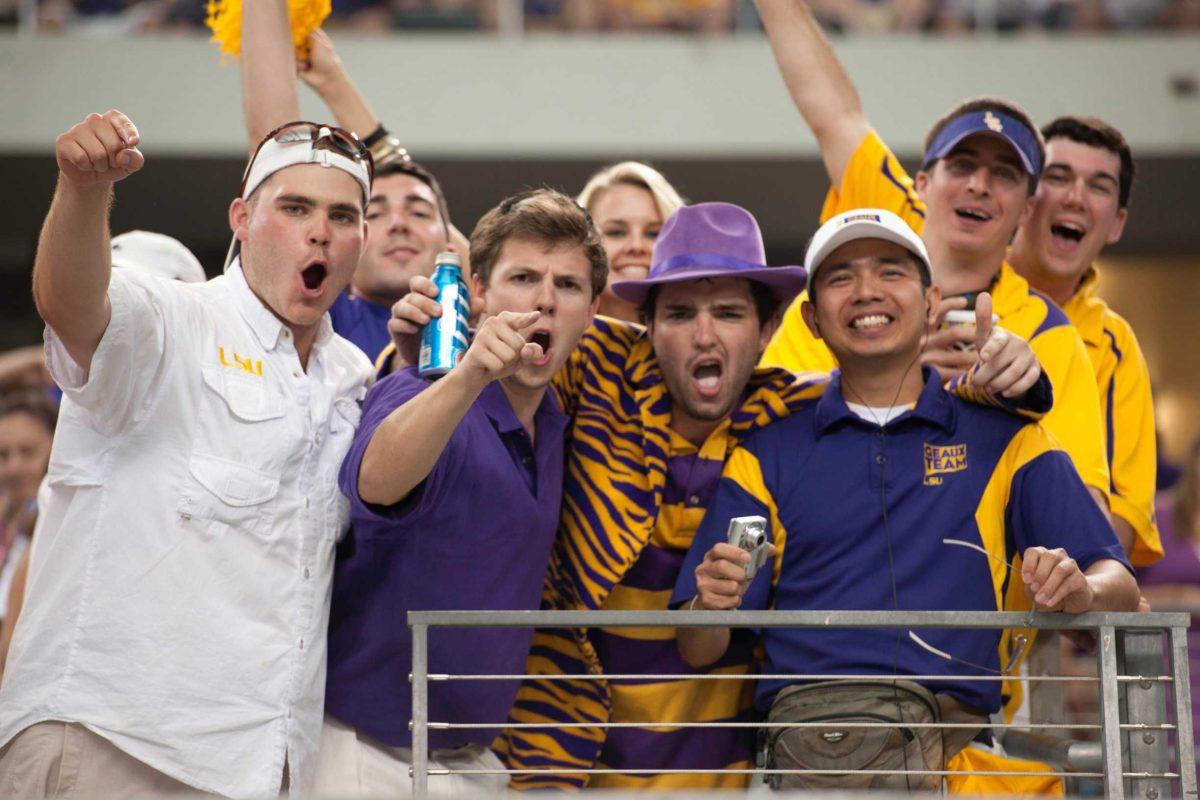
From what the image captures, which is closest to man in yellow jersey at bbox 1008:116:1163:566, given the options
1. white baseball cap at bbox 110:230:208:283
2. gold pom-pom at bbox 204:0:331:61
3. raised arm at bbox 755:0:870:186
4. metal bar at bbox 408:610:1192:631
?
raised arm at bbox 755:0:870:186

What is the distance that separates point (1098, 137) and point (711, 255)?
1.52 meters

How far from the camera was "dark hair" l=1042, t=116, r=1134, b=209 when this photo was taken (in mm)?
4566

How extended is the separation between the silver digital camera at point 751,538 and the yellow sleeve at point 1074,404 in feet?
2.87

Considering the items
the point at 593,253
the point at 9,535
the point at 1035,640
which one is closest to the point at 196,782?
the point at 593,253

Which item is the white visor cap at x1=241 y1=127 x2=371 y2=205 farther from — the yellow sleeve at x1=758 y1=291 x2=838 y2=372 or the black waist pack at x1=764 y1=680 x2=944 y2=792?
the black waist pack at x1=764 y1=680 x2=944 y2=792

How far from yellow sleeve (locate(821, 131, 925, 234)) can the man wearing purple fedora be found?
0.70m

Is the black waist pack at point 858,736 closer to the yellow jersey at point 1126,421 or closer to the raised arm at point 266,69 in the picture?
the yellow jersey at point 1126,421

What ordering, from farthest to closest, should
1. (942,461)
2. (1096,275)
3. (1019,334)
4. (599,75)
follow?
(599,75), (1096,275), (1019,334), (942,461)

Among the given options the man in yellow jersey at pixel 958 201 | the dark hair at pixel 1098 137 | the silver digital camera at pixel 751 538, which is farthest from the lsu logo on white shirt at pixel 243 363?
the dark hair at pixel 1098 137

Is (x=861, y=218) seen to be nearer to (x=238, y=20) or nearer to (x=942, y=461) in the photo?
(x=942, y=461)

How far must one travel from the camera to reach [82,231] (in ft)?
9.11

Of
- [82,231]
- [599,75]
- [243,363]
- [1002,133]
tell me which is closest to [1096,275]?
[1002,133]

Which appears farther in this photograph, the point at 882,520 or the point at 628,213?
the point at 628,213

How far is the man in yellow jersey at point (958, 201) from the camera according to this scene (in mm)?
3764
